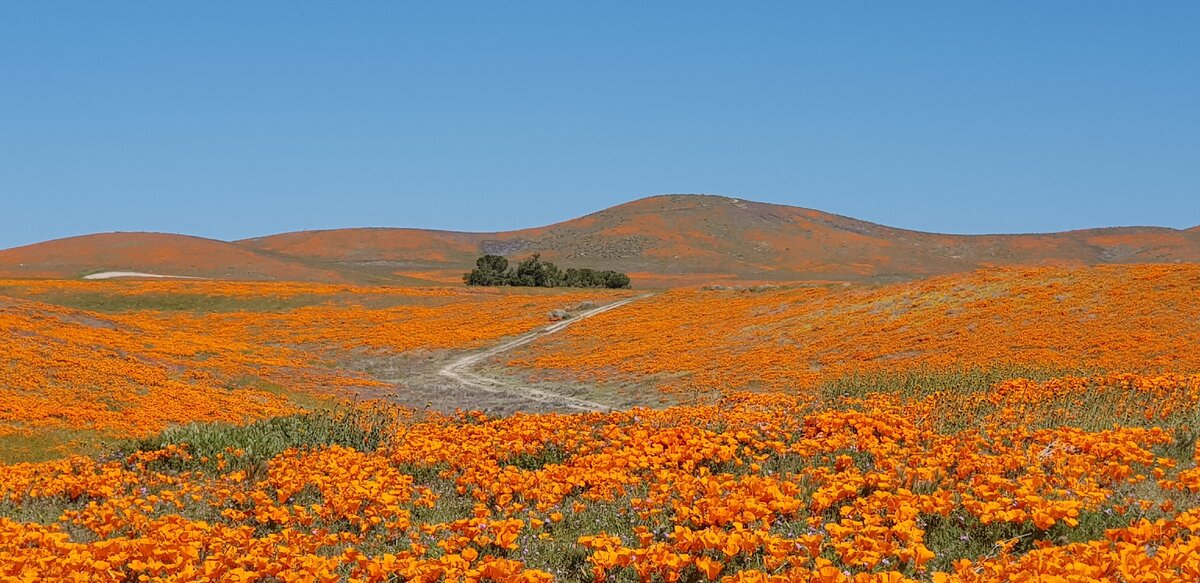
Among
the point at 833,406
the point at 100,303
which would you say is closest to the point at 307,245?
the point at 100,303

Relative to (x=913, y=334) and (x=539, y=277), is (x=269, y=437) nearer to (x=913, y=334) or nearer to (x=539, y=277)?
(x=913, y=334)

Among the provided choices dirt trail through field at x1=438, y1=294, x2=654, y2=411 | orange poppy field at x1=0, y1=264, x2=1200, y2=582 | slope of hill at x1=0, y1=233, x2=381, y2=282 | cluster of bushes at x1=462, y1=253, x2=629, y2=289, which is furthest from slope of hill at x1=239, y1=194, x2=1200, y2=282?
orange poppy field at x1=0, y1=264, x2=1200, y2=582

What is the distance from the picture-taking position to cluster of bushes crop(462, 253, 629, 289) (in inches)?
3258

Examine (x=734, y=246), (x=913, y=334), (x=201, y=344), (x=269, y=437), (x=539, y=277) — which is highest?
(x=734, y=246)

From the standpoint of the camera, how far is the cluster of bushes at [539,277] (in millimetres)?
82750

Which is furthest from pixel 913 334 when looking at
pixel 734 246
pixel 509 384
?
pixel 734 246

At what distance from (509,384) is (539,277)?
51.9 meters

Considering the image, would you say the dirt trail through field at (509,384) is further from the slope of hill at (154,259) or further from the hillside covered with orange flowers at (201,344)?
the slope of hill at (154,259)

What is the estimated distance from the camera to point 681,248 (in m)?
159

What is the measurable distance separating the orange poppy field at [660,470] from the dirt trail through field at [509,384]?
1377 millimetres

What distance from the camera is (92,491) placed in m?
10.1

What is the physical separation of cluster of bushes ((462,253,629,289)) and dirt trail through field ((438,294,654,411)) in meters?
32.4

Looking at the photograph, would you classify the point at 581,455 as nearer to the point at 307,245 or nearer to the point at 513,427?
the point at 513,427

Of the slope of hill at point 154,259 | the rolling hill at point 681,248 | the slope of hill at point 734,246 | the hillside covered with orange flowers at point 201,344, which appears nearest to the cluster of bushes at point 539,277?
the hillside covered with orange flowers at point 201,344
